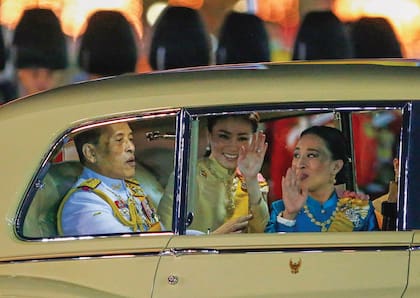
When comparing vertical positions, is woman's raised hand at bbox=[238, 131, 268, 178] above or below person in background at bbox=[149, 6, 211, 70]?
below

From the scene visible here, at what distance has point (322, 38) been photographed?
8227 mm

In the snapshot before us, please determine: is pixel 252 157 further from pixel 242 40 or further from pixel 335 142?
pixel 242 40

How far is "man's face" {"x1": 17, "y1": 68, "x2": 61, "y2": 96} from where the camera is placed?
8.23m

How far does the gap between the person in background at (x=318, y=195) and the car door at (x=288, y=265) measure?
0.11 meters

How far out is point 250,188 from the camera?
450cm

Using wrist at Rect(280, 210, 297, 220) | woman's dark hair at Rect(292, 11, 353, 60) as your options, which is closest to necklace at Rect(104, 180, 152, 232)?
wrist at Rect(280, 210, 297, 220)

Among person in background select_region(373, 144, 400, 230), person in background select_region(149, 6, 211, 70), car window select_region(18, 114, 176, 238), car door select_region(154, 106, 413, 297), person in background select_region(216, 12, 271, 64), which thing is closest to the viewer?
car door select_region(154, 106, 413, 297)

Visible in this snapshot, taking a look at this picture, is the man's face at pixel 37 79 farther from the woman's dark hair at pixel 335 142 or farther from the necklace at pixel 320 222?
the necklace at pixel 320 222

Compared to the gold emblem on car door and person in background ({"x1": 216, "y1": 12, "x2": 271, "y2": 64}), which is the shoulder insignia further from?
person in background ({"x1": 216, "y1": 12, "x2": 271, "y2": 64})

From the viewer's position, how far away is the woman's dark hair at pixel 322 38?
8125 millimetres

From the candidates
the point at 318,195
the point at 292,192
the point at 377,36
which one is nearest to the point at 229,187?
the point at 292,192

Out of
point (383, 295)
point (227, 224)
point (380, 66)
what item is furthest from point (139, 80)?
point (383, 295)

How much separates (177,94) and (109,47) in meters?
4.00

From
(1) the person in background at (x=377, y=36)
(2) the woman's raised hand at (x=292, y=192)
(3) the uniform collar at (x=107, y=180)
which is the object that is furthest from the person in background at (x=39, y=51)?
(2) the woman's raised hand at (x=292, y=192)
